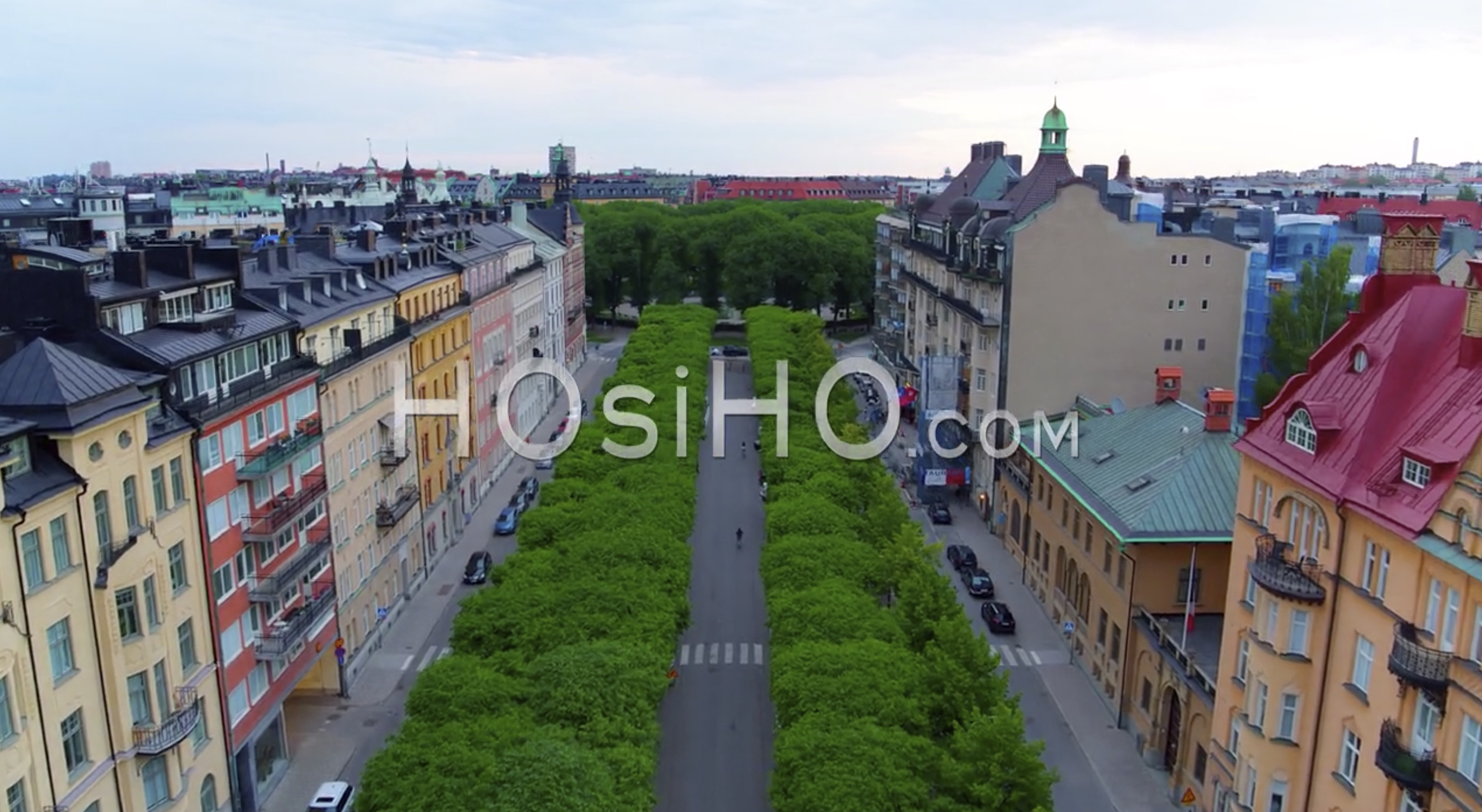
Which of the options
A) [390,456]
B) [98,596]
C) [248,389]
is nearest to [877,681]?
[98,596]

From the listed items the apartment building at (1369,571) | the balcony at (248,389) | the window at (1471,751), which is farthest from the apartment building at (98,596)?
the window at (1471,751)

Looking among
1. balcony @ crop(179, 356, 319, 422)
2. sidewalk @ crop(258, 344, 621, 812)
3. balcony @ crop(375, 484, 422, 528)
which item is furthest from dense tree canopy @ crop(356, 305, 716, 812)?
balcony @ crop(179, 356, 319, 422)

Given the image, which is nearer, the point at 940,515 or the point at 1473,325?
the point at 1473,325

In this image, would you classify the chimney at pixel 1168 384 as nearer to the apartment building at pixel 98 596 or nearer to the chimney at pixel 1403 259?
the chimney at pixel 1403 259

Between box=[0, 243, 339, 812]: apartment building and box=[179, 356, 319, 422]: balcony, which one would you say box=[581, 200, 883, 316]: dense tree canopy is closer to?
box=[179, 356, 319, 422]: balcony

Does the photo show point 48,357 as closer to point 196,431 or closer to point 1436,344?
point 196,431

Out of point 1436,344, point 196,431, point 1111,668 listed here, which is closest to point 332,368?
point 196,431

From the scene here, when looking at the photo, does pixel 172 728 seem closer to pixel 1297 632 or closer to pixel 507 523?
pixel 1297 632
